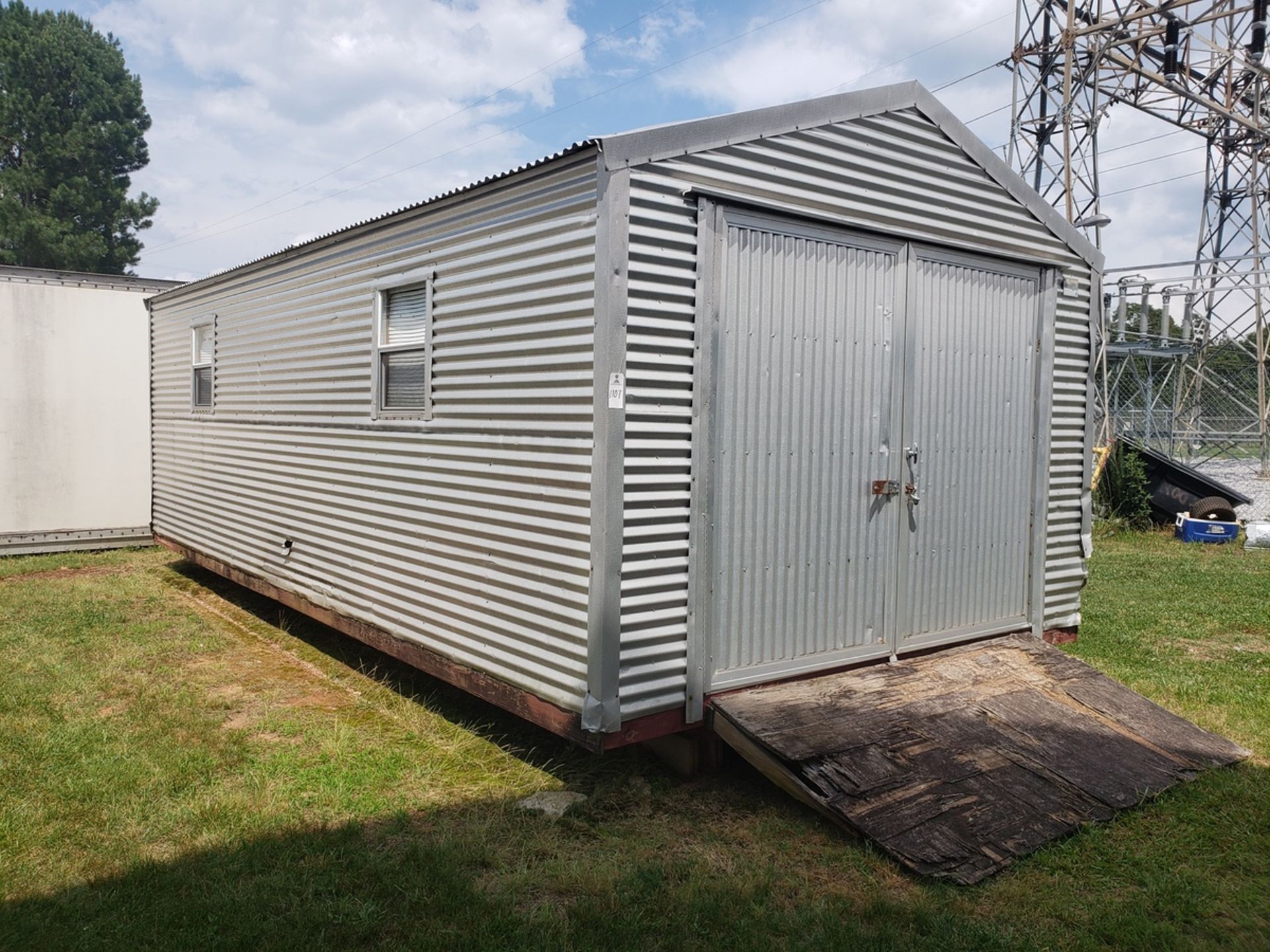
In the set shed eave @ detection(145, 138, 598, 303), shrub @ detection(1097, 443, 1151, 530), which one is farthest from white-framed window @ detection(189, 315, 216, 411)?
shrub @ detection(1097, 443, 1151, 530)

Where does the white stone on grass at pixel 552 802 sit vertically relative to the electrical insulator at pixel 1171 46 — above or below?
below

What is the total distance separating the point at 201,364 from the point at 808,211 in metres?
6.70

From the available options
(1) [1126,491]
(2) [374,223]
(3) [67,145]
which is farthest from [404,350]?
(3) [67,145]

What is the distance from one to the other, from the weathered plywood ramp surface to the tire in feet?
30.4

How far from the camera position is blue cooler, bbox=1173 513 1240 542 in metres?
12.8

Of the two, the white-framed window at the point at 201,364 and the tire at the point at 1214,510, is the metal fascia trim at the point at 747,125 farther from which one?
the tire at the point at 1214,510

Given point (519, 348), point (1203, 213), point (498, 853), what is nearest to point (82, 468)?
point (519, 348)

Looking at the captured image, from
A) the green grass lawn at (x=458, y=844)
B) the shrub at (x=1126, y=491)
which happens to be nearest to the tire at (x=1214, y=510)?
the shrub at (x=1126, y=491)

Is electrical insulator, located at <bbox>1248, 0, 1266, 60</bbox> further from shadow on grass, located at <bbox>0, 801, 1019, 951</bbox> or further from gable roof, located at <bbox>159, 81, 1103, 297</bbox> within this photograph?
shadow on grass, located at <bbox>0, 801, 1019, 951</bbox>

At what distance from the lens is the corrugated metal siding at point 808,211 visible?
4.34m

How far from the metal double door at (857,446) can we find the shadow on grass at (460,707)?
811 mm

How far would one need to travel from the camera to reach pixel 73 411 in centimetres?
1122

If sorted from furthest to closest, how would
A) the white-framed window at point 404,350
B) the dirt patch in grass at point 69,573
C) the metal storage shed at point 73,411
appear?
the metal storage shed at point 73,411 → the dirt patch in grass at point 69,573 → the white-framed window at point 404,350

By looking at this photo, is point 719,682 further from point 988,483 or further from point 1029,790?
point 988,483
